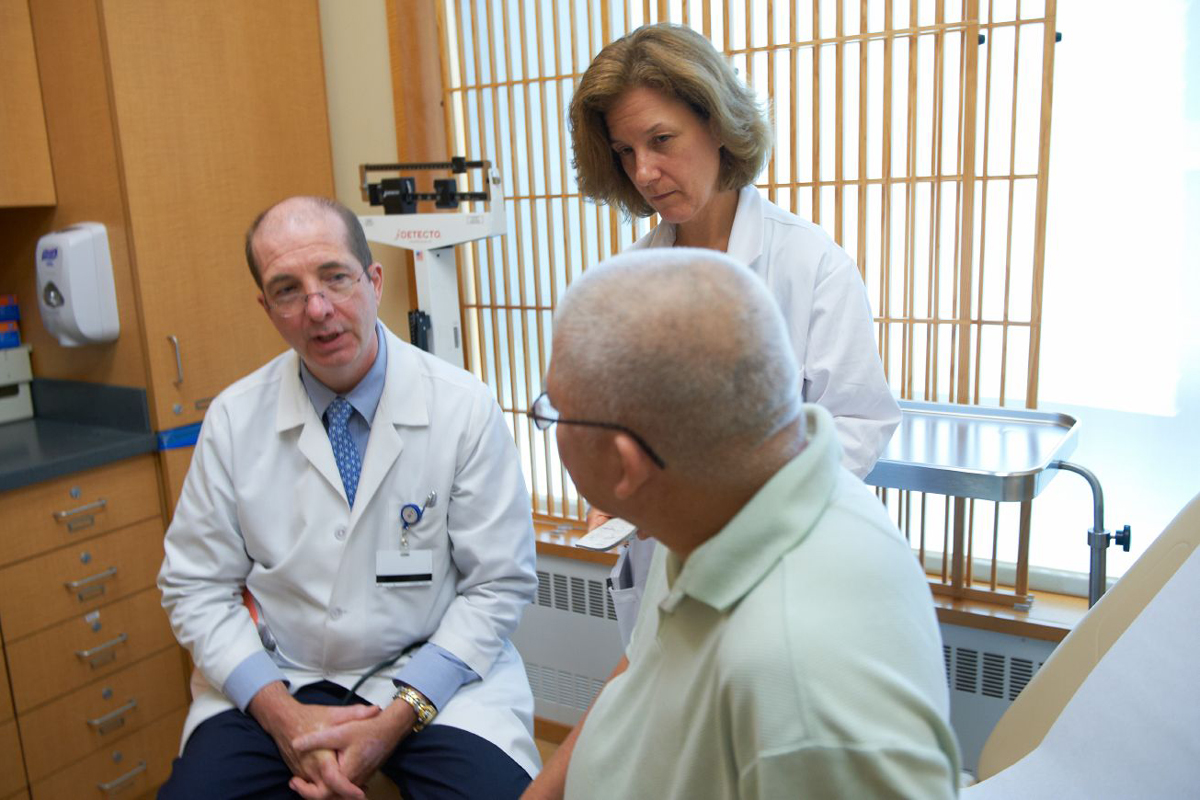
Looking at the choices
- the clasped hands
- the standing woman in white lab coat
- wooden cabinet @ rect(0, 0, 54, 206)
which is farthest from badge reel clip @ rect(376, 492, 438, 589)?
wooden cabinet @ rect(0, 0, 54, 206)

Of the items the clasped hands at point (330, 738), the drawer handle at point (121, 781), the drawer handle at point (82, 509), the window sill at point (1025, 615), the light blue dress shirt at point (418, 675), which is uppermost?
the drawer handle at point (82, 509)

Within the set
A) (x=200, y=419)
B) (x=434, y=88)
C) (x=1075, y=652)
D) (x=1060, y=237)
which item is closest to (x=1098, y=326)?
(x=1060, y=237)

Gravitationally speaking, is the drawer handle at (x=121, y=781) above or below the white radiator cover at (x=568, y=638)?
below

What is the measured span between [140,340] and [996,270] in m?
2.19

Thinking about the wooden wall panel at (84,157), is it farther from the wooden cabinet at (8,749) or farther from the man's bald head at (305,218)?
the man's bald head at (305,218)

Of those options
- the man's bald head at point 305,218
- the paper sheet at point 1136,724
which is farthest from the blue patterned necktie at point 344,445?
the paper sheet at point 1136,724

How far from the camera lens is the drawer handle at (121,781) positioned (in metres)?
2.43

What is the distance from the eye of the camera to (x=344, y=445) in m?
1.72

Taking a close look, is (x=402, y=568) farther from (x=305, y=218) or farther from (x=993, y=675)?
(x=993, y=675)

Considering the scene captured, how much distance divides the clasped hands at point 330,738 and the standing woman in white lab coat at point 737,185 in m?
0.50

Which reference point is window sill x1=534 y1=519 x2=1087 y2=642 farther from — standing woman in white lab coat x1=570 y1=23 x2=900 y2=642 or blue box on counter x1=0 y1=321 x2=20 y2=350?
blue box on counter x1=0 y1=321 x2=20 y2=350

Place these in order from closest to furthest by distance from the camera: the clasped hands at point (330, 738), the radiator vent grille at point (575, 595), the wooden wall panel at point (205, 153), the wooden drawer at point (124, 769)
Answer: the clasped hands at point (330, 738)
the wooden drawer at point (124, 769)
the wooden wall panel at point (205, 153)
the radiator vent grille at point (575, 595)

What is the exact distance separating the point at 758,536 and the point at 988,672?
1.56 metres

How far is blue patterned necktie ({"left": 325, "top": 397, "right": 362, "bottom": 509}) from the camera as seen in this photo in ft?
5.59
